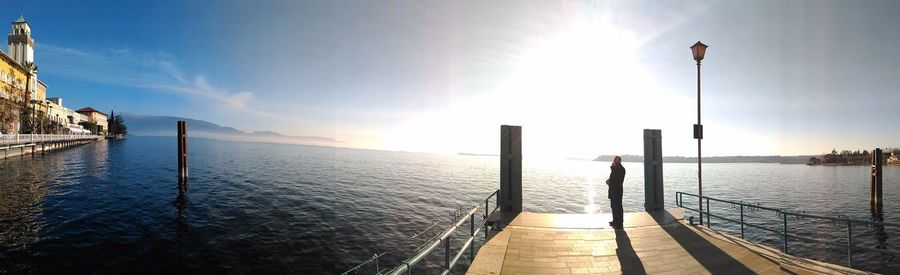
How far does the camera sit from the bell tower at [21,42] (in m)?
104

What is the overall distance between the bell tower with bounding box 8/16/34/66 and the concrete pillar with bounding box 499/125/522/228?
148223 millimetres

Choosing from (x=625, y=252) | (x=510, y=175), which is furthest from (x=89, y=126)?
(x=625, y=252)

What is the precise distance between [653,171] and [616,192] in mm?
3004

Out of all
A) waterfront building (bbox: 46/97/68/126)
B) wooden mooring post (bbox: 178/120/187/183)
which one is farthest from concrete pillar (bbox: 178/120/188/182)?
waterfront building (bbox: 46/97/68/126)

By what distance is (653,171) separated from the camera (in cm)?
1196

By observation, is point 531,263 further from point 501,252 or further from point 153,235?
point 153,235

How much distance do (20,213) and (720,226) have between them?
3526 cm

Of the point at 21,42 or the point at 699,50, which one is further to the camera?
the point at 21,42

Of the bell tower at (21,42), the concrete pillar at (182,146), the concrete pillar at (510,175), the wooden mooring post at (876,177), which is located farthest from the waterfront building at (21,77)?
the wooden mooring post at (876,177)

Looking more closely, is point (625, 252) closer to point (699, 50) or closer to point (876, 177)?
point (699, 50)

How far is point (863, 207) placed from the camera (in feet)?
105

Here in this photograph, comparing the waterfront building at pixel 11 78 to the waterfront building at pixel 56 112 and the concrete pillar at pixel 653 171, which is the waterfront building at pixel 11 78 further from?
the concrete pillar at pixel 653 171

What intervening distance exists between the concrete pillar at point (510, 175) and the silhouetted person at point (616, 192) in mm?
2470

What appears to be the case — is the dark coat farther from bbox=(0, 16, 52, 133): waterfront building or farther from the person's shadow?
bbox=(0, 16, 52, 133): waterfront building
